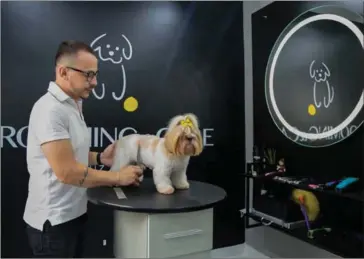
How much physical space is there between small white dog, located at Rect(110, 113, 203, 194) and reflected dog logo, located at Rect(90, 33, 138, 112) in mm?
643

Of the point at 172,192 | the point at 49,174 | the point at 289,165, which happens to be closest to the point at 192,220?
the point at 172,192

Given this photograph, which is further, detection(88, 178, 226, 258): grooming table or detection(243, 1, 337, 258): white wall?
detection(243, 1, 337, 258): white wall

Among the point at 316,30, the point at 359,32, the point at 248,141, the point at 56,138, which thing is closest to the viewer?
the point at 56,138

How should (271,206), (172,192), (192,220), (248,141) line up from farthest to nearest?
(248,141) < (271,206) < (172,192) < (192,220)

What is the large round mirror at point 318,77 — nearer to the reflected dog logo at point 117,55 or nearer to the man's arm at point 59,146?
the reflected dog logo at point 117,55

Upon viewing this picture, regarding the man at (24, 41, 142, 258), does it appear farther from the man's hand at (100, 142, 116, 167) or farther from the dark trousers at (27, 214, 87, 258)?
the man's hand at (100, 142, 116, 167)

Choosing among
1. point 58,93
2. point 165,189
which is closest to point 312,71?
point 165,189

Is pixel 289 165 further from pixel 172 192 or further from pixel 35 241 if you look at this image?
pixel 35 241

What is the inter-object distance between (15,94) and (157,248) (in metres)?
1.42

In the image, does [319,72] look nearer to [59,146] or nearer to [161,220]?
[161,220]

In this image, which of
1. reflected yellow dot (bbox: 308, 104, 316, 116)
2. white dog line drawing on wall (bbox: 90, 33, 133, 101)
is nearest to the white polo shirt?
white dog line drawing on wall (bbox: 90, 33, 133, 101)

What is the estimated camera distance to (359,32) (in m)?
1.80

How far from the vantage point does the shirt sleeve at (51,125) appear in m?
1.33

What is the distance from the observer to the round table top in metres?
1.34
